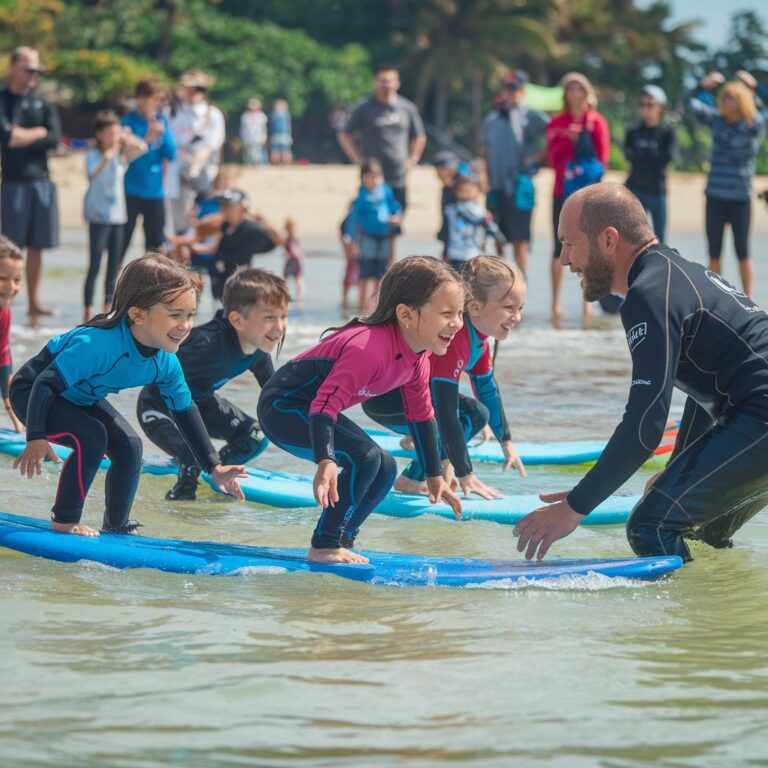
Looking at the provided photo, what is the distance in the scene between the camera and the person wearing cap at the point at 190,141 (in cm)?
1337

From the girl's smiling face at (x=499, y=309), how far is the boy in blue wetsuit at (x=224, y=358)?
31.9 inches

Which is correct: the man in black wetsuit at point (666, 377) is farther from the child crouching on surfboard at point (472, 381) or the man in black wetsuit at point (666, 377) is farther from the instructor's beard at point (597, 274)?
the child crouching on surfboard at point (472, 381)

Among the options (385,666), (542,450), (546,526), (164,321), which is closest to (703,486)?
(546,526)

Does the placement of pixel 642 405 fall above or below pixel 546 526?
above

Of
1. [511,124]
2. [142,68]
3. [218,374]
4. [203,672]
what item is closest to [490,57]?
[142,68]

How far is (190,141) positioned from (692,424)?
9200 mm

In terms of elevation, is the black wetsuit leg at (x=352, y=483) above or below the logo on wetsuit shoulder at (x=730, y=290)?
below

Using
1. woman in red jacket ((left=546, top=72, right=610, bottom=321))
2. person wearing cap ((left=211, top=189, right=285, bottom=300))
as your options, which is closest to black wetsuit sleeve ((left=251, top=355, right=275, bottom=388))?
person wearing cap ((left=211, top=189, right=285, bottom=300))

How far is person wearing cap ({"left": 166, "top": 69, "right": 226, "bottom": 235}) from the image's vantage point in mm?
13367

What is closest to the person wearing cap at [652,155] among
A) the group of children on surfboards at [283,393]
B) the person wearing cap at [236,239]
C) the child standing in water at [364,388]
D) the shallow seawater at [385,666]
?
the person wearing cap at [236,239]

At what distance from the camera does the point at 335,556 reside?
15.6 ft

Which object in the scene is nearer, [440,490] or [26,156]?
[440,490]

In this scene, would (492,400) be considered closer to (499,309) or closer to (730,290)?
(499,309)

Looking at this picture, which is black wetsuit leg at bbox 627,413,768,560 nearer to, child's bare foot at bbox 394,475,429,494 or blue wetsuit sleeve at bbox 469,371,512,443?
blue wetsuit sleeve at bbox 469,371,512,443
